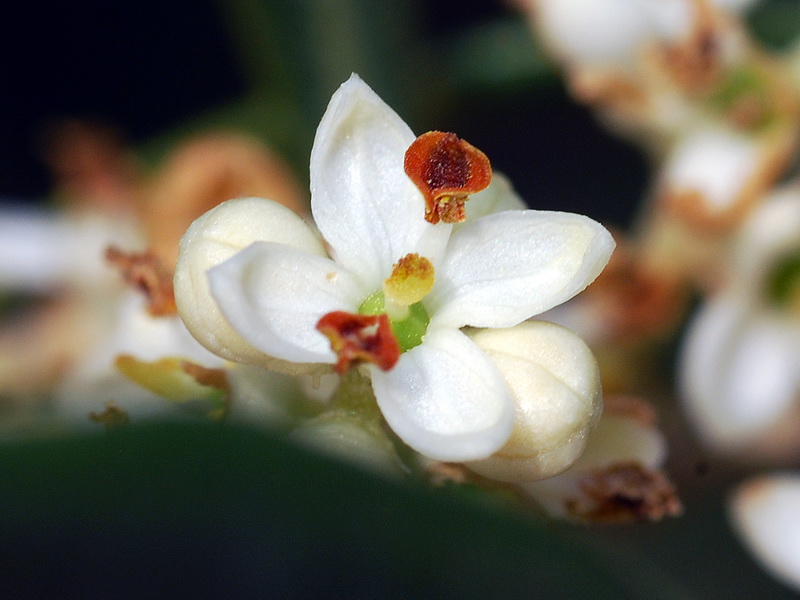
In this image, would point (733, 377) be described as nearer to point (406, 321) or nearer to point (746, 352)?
point (746, 352)

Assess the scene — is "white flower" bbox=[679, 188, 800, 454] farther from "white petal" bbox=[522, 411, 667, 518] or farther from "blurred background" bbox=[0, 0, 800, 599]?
"white petal" bbox=[522, 411, 667, 518]

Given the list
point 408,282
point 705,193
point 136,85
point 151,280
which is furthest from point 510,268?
point 136,85

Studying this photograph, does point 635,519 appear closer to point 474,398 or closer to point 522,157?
point 474,398

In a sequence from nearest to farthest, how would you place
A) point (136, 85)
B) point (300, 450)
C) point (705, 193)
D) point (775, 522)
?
1. point (300, 450)
2. point (775, 522)
3. point (705, 193)
4. point (136, 85)

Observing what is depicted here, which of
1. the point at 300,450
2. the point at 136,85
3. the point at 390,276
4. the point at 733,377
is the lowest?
Result: the point at 300,450

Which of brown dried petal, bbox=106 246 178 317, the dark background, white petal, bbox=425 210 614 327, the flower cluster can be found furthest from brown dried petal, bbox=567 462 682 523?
the dark background

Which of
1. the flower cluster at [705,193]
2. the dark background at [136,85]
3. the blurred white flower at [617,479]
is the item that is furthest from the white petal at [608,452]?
the dark background at [136,85]
